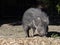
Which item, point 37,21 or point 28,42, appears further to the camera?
point 37,21

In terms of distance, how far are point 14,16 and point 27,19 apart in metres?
9.86

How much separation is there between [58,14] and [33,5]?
2.14m

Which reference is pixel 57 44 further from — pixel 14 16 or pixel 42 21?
pixel 14 16

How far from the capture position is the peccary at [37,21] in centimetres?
1049

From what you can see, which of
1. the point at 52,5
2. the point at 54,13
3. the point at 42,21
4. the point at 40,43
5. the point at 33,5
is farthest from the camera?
the point at 33,5

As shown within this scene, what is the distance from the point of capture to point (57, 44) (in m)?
6.32

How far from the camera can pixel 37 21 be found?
35.5ft

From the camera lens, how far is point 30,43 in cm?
624

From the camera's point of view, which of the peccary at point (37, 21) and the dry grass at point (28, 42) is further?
the peccary at point (37, 21)

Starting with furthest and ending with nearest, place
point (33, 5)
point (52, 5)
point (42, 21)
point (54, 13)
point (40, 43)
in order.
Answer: point (33, 5) → point (54, 13) → point (52, 5) → point (42, 21) → point (40, 43)

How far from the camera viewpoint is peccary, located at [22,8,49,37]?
1049 cm

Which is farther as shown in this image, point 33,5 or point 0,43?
point 33,5

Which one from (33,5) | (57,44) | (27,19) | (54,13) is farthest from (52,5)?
(57,44)

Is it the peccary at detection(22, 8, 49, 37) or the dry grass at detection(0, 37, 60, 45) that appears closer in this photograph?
the dry grass at detection(0, 37, 60, 45)
